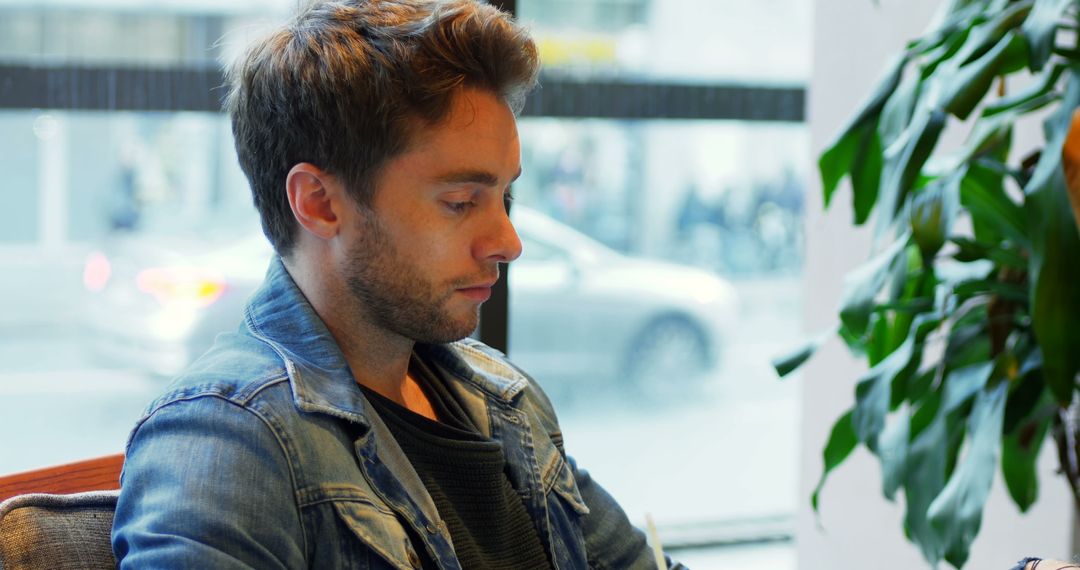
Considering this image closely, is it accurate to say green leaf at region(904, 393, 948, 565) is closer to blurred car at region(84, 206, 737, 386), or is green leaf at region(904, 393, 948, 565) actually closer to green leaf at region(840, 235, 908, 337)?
green leaf at region(840, 235, 908, 337)

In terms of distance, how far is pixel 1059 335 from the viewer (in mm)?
1675

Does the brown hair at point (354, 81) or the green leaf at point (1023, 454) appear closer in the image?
the brown hair at point (354, 81)

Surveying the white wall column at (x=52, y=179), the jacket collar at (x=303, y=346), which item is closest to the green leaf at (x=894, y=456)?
the jacket collar at (x=303, y=346)

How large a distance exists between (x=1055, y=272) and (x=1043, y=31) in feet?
1.10

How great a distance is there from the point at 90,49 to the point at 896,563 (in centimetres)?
208

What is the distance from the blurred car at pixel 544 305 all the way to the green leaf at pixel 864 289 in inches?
38.6

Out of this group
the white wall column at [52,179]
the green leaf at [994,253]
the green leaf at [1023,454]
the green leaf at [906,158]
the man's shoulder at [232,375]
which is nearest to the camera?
the man's shoulder at [232,375]

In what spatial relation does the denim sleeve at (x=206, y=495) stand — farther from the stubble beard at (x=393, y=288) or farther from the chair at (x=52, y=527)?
the stubble beard at (x=393, y=288)

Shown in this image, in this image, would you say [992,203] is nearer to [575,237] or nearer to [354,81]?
[354,81]

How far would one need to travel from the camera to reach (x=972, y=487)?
1.85 meters

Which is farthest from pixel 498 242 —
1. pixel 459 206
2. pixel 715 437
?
pixel 715 437

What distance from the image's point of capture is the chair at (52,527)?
0.98 m

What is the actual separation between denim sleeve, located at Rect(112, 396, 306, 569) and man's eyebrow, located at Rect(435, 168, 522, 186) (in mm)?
305

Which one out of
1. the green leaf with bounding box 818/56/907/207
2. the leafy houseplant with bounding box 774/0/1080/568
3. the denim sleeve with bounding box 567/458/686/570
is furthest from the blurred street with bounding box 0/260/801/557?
the denim sleeve with bounding box 567/458/686/570
